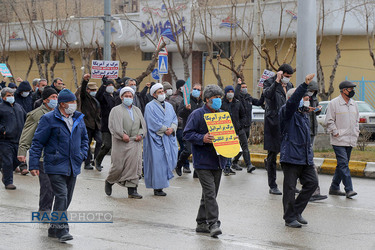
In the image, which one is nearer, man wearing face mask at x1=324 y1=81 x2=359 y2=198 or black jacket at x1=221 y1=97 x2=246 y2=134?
man wearing face mask at x1=324 y1=81 x2=359 y2=198

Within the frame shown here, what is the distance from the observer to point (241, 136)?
538 inches

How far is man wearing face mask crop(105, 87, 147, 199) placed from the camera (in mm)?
10664

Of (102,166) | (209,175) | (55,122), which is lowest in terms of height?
(102,166)

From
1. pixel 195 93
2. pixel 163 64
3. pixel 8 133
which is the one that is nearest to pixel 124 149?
pixel 8 133

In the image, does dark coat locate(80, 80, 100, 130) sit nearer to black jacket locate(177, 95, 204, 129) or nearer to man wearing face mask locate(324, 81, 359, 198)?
black jacket locate(177, 95, 204, 129)

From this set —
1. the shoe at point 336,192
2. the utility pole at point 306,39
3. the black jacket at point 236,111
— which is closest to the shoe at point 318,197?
the shoe at point 336,192

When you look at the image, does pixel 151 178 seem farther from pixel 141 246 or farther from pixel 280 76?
pixel 141 246

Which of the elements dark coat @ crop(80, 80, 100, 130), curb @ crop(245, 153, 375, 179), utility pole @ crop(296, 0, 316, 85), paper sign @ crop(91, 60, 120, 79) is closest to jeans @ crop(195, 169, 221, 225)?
curb @ crop(245, 153, 375, 179)

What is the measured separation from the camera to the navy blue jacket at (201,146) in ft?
25.5

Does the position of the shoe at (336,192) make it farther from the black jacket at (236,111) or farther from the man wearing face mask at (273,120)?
the black jacket at (236,111)

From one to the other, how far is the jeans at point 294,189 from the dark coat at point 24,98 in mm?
6832

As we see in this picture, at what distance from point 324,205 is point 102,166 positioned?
610 cm

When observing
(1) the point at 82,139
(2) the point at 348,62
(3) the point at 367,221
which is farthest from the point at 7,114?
Result: (2) the point at 348,62

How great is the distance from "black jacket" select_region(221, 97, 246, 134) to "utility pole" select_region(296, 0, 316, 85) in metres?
2.04
